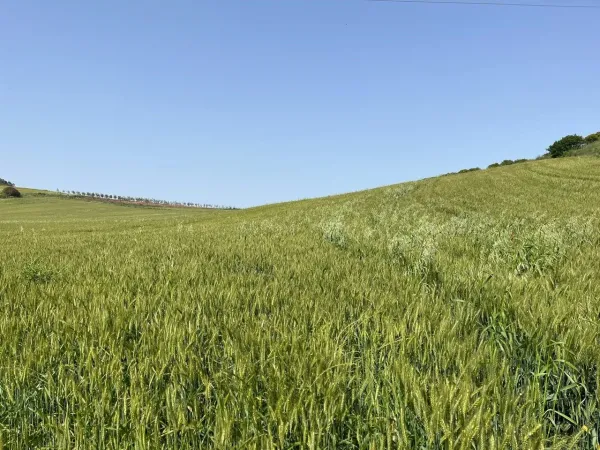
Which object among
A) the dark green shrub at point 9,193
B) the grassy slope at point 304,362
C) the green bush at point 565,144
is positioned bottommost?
the grassy slope at point 304,362

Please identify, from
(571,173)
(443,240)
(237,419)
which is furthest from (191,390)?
(571,173)

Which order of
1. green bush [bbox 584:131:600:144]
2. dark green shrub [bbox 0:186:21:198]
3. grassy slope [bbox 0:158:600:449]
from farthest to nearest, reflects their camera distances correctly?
dark green shrub [bbox 0:186:21:198]
green bush [bbox 584:131:600:144]
grassy slope [bbox 0:158:600:449]

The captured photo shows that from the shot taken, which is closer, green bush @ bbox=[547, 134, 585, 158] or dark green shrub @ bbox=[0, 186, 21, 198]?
green bush @ bbox=[547, 134, 585, 158]

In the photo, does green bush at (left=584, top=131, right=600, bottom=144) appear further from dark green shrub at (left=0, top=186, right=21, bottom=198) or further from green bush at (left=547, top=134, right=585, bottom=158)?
dark green shrub at (left=0, top=186, right=21, bottom=198)

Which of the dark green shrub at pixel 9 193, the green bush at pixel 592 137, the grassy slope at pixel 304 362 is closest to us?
the grassy slope at pixel 304 362

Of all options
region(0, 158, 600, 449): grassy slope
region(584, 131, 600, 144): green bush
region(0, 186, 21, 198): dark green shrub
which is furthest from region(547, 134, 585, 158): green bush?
region(0, 186, 21, 198): dark green shrub

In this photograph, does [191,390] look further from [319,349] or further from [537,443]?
[537,443]

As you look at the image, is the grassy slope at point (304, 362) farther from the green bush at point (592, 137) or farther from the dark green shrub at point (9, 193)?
the dark green shrub at point (9, 193)

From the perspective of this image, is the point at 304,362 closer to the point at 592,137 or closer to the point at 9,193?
the point at 592,137

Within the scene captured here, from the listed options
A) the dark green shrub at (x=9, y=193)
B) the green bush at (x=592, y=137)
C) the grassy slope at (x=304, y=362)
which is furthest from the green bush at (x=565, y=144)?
the dark green shrub at (x=9, y=193)

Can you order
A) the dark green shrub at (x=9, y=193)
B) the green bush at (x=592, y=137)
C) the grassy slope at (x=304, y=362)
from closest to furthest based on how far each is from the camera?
the grassy slope at (x=304, y=362) < the green bush at (x=592, y=137) < the dark green shrub at (x=9, y=193)

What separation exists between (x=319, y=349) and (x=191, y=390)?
2.52 ft

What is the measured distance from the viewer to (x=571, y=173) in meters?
40.6

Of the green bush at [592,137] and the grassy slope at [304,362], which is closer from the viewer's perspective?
the grassy slope at [304,362]
